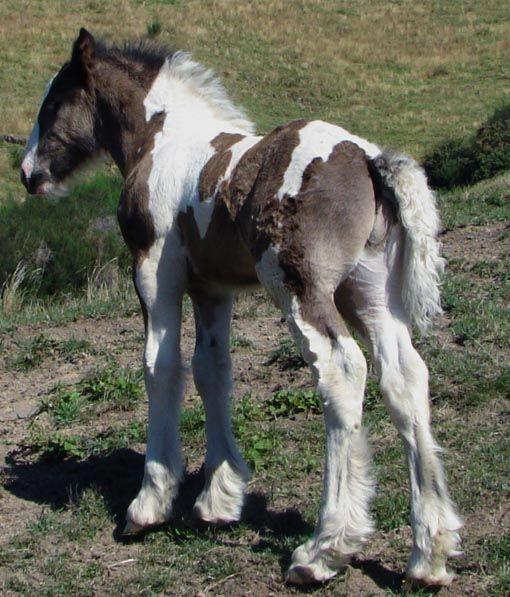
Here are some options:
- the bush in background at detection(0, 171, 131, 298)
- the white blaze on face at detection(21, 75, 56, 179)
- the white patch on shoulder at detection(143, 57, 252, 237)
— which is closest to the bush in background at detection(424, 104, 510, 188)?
the bush in background at detection(0, 171, 131, 298)

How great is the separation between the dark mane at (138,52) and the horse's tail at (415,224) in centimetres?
205

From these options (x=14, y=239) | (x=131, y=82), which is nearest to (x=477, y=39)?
(x=14, y=239)

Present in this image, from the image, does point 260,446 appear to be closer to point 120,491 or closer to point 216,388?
point 216,388

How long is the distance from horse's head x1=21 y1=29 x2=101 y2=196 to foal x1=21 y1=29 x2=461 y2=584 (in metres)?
0.32

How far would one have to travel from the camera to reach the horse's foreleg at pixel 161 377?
515cm

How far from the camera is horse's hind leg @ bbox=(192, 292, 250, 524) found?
5199 mm

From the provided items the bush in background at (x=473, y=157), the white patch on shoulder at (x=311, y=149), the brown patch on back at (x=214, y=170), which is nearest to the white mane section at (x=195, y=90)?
the brown patch on back at (x=214, y=170)

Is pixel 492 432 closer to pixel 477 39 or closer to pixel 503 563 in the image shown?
pixel 503 563

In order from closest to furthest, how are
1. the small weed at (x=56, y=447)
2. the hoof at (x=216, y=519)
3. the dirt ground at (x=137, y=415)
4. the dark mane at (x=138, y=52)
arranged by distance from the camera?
the dirt ground at (x=137, y=415) → the hoof at (x=216, y=519) → the dark mane at (x=138, y=52) → the small weed at (x=56, y=447)

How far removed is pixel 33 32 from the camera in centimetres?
3631

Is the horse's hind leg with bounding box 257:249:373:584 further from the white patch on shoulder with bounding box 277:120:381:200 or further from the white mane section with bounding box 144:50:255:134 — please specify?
the white mane section with bounding box 144:50:255:134

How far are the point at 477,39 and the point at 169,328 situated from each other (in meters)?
37.0

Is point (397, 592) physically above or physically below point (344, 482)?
below

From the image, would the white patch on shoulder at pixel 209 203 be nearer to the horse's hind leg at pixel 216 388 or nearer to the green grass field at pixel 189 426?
the horse's hind leg at pixel 216 388
